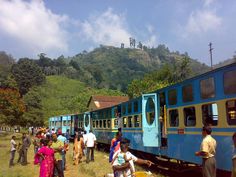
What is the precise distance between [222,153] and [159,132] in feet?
19.6

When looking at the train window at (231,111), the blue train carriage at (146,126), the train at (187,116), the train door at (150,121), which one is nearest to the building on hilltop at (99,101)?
the train at (187,116)

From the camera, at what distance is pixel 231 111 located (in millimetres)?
8969

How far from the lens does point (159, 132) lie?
15.1 meters

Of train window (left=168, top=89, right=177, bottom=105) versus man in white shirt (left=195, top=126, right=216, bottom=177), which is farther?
train window (left=168, top=89, right=177, bottom=105)

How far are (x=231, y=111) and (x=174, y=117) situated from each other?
13.1ft

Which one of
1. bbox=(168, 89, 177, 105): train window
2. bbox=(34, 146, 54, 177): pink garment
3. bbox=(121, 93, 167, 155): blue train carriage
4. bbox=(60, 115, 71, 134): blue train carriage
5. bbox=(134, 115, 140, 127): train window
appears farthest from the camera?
bbox=(60, 115, 71, 134): blue train carriage

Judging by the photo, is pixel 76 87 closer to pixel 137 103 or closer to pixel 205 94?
pixel 137 103

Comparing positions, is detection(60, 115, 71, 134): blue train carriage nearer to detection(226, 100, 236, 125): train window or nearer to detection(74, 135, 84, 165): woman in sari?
detection(74, 135, 84, 165): woman in sari

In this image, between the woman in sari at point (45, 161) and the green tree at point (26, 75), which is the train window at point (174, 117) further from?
the green tree at point (26, 75)

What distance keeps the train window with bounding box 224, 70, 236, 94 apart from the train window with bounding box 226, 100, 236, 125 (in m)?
0.28

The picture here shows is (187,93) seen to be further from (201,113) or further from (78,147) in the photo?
(78,147)

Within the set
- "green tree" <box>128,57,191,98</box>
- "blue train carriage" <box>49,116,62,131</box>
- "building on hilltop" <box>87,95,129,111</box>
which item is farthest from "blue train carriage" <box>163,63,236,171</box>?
"building on hilltop" <box>87,95,129,111</box>

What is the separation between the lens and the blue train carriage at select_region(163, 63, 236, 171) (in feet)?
29.6

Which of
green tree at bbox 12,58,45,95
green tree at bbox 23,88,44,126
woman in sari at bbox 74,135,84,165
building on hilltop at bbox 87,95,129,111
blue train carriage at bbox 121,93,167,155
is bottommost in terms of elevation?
woman in sari at bbox 74,135,84,165
